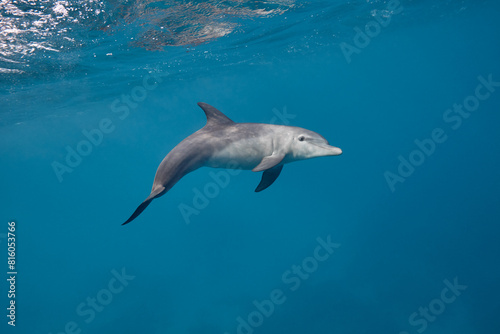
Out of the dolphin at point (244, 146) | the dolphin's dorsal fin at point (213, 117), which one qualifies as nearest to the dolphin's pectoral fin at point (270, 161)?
the dolphin at point (244, 146)

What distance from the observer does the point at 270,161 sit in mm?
5762

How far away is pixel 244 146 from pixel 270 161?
685 mm

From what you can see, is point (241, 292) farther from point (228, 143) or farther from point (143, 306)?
point (228, 143)

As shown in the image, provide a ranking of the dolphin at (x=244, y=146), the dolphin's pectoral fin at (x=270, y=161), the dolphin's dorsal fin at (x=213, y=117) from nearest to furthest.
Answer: the dolphin's pectoral fin at (x=270, y=161) < the dolphin at (x=244, y=146) < the dolphin's dorsal fin at (x=213, y=117)

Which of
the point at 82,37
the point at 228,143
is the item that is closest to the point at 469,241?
the point at 228,143

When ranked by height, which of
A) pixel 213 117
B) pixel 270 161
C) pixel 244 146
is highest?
pixel 213 117

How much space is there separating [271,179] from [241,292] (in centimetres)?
1250

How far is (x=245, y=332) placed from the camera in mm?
13930

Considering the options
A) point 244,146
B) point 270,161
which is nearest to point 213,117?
point 244,146

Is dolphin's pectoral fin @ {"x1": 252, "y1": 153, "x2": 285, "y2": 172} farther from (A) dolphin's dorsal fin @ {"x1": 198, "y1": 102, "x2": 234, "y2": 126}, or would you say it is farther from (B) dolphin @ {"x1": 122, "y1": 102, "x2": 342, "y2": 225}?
(A) dolphin's dorsal fin @ {"x1": 198, "y1": 102, "x2": 234, "y2": 126}

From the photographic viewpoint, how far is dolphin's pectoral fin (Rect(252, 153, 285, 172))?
17.8 feet

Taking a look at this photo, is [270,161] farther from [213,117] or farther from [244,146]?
[213,117]

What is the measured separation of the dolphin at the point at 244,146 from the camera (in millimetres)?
5703

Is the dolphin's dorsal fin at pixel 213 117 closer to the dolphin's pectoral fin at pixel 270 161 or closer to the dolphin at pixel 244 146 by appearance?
the dolphin at pixel 244 146
